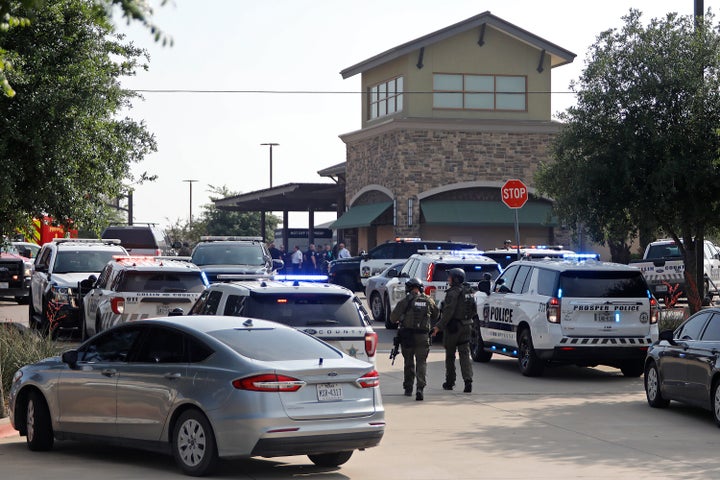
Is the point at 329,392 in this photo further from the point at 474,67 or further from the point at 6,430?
the point at 474,67

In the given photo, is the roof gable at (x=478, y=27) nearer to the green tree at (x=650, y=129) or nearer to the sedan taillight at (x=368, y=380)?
the green tree at (x=650, y=129)

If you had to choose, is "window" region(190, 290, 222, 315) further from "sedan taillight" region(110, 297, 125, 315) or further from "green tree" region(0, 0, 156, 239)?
"sedan taillight" region(110, 297, 125, 315)

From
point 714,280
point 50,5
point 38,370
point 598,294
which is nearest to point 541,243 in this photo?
point 714,280

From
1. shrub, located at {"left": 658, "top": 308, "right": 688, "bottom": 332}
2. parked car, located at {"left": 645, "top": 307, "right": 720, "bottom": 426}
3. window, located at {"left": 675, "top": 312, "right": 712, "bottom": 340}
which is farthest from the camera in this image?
shrub, located at {"left": 658, "top": 308, "right": 688, "bottom": 332}

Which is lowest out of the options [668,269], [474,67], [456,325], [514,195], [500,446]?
[500,446]

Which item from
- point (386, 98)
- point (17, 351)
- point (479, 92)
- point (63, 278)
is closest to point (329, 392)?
point (17, 351)

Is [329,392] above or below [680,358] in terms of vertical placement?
above

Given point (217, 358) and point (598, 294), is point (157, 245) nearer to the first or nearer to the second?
point (598, 294)

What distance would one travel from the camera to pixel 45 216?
19312 millimetres

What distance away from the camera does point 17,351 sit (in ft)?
53.7

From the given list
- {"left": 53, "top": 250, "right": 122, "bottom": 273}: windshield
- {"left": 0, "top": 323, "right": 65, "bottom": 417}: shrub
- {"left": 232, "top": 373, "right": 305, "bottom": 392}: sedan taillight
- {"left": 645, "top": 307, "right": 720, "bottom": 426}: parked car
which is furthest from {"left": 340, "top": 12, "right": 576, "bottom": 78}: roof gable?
{"left": 232, "top": 373, "right": 305, "bottom": 392}: sedan taillight

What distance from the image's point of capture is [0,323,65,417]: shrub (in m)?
15.9

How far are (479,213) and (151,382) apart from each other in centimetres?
3612

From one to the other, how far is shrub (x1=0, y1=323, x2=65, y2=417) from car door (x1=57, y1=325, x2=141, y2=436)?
140 inches
